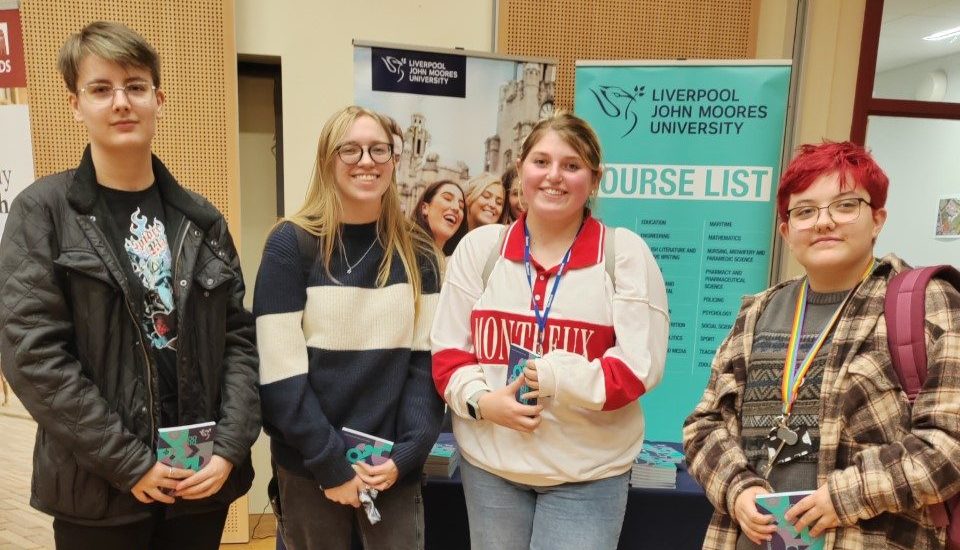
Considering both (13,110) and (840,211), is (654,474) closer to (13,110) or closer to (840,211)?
(840,211)

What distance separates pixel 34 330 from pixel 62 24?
7.95 ft

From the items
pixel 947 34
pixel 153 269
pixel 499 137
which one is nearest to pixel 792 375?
pixel 153 269

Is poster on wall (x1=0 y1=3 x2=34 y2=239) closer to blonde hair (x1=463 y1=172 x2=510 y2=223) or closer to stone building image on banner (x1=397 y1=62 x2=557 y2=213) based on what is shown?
stone building image on banner (x1=397 y1=62 x2=557 y2=213)

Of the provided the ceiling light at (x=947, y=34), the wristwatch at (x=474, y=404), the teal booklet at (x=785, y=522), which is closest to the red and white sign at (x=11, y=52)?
the wristwatch at (x=474, y=404)

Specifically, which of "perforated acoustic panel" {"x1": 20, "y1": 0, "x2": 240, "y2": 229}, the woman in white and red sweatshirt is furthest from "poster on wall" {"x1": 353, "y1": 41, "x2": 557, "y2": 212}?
the woman in white and red sweatshirt

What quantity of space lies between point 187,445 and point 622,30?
121 inches

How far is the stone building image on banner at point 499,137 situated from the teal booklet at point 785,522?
7.04ft

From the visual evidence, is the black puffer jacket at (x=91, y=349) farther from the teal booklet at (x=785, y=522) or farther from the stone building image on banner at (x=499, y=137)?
the stone building image on banner at (x=499, y=137)

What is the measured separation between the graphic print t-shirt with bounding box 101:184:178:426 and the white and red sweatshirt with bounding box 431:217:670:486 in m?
0.70

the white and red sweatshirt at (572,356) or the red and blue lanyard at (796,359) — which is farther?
the white and red sweatshirt at (572,356)

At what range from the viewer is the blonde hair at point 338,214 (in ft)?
5.59

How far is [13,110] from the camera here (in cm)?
297

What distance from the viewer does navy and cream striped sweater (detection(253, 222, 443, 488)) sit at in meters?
1.61

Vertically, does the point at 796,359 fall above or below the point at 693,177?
below
